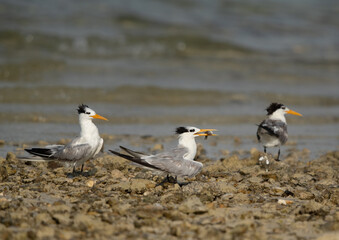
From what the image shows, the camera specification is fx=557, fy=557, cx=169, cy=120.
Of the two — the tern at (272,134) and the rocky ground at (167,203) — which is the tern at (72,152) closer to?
the rocky ground at (167,203)

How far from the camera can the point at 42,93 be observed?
38.3ft

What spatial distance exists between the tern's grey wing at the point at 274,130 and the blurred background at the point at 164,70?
20.7 inches

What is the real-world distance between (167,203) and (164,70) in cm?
1021

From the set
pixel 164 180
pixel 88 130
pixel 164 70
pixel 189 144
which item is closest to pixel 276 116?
pixel 189 144

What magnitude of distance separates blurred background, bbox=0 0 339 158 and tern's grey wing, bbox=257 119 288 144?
527 mm

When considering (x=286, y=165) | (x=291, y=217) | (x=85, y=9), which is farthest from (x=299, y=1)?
(x=291, y=217)

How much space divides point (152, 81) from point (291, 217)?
30.6ft

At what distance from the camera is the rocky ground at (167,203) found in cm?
410

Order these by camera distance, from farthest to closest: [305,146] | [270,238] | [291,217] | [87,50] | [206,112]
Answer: [87,50], [206,112], [305,146], [291,217], [270,238]

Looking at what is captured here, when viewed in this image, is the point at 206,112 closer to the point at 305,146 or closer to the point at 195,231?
the point at 305,146

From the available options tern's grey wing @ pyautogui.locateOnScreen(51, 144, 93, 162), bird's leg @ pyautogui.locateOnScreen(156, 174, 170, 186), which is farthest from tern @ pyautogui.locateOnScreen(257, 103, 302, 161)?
tern's grey wing @ pyautogui.locateOnScreen(51, 144, 93, 162)

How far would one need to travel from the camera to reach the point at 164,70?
15000mm

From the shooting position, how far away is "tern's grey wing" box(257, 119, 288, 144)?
320 inches

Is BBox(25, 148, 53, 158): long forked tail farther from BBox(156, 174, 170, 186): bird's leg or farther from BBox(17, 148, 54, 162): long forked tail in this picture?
BBox(156, 174, 170, 186): bird's leg
